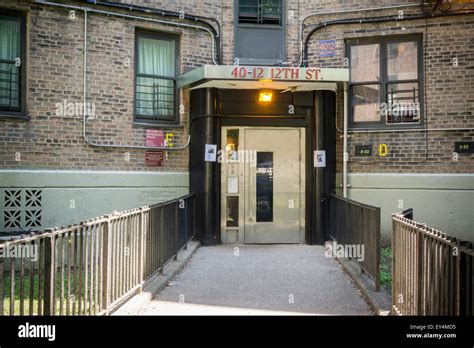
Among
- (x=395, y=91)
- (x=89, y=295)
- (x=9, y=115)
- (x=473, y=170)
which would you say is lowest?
(x=89, y=295)

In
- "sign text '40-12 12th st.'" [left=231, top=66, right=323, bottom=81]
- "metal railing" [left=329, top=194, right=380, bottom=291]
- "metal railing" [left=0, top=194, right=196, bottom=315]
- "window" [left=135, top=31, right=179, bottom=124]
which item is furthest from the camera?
"window" [left=135, top=31, right=179, bottom=124]

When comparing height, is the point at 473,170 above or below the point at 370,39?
below

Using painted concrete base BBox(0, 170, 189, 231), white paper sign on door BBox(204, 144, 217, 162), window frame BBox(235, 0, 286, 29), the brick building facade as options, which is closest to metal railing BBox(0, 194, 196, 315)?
painted concrete base BBox(0, 170, 189, 231)

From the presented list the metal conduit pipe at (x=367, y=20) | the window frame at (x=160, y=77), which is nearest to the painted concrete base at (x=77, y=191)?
the window frame at (x=160, y=77)

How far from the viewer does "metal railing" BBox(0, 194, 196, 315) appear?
4.19 meters

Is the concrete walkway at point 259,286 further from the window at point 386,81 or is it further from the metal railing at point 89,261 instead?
the window at point 386,81

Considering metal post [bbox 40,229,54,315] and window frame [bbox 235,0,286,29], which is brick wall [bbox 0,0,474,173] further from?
metal post [bbox 40,229,54,315]

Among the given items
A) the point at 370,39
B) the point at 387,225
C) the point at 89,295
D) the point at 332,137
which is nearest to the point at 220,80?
the point at 332,137

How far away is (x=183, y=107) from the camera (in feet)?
39.4

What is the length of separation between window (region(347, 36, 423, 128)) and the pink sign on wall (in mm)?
4243

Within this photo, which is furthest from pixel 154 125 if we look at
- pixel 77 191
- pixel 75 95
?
pixel 77 191
